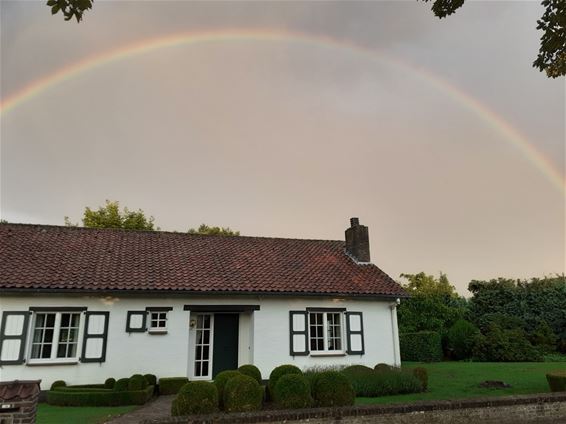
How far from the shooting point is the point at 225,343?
14625 mm

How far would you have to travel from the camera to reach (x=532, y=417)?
820cm

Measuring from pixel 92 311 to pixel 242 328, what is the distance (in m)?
4.92

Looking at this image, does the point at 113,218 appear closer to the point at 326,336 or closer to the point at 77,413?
the point at 326,336

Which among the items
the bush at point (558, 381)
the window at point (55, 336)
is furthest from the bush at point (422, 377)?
the window at point (55, 336)

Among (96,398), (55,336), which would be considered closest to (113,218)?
(55,336)

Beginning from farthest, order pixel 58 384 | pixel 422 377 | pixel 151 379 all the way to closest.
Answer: pixel 151 379, pixel 422 377, pixel 58 384

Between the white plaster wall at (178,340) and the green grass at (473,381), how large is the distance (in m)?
2.17

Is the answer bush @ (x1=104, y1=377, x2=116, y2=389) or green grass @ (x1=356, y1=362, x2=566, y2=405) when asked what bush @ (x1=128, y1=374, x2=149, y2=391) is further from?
green grass @ (x1=356, y1=362, x2=566, y2=405)

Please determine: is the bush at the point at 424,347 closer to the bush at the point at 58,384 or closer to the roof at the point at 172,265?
the roof at the point at 172,265

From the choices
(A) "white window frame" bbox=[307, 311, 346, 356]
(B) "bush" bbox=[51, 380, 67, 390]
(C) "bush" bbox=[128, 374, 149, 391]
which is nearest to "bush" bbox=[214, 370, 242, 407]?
(C) "bush" bbox=[128, 374, 149, 391]

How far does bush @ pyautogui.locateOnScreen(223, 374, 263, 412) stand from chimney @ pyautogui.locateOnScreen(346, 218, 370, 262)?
11368mm

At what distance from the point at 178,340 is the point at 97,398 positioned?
3.28 metres

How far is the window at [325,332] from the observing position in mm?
15164

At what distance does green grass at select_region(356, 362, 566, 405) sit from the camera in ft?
36.0
